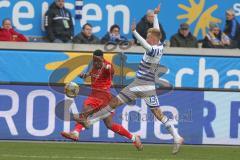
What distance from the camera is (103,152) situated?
1393cm

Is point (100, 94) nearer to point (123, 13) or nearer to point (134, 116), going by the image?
point (134, 116)

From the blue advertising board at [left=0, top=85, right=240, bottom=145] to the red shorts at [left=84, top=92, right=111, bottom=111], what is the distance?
1.45m

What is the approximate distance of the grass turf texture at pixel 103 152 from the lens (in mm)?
12945

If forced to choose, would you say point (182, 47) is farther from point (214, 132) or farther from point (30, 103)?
point (30, 103)

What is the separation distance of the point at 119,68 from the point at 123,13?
4.17 m

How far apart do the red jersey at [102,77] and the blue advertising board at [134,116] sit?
1644 millimetres

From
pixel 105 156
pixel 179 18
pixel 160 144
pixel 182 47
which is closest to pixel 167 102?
pixel 160 144

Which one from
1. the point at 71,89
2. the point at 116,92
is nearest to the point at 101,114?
the point at 71,89

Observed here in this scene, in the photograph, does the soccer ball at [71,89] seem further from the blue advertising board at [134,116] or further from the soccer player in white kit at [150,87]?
the blue advertising board at [134,116]

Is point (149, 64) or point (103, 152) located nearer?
point (103, 152)

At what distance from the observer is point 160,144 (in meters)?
16.2

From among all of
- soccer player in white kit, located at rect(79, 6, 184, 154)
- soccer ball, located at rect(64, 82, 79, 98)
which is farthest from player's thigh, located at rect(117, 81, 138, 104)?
soccer ball, located at rect(64, 82, 79, 98)

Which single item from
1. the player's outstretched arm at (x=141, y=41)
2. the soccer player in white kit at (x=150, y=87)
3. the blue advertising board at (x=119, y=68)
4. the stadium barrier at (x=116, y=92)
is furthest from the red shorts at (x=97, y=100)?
the blue advertising board at (x=119, y=68)

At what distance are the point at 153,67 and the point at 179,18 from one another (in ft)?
23.1
